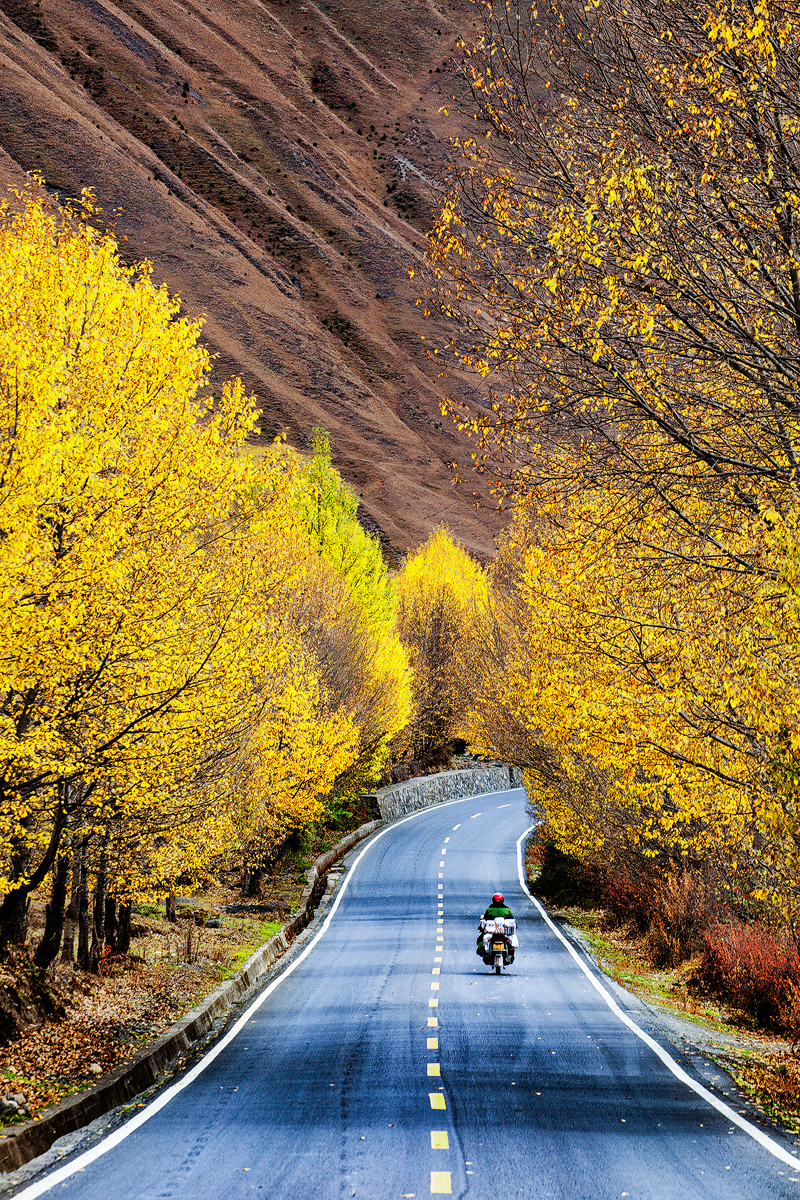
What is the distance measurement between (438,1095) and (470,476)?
131 m

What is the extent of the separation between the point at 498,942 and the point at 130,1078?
9.48 m

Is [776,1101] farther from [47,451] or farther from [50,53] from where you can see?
[50,53]

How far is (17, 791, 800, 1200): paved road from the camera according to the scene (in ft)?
23.1

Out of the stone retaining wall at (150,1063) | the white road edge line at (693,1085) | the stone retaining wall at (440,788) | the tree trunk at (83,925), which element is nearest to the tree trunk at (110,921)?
the tree trunk at (83,925)

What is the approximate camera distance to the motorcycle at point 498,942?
18281 millimetres

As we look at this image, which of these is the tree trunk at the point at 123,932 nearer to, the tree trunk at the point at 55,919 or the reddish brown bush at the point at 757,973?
the tree trunk at the point at 55,919

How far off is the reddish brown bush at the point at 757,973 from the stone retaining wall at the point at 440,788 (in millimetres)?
31129

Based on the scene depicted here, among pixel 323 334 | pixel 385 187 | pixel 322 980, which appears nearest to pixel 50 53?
pixel 323 334

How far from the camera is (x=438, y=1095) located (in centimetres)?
960

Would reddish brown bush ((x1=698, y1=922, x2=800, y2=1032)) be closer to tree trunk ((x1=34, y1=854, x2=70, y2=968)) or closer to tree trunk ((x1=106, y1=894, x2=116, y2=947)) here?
tree trunk ((x1=34, y1=854, x2=70, y2=968))

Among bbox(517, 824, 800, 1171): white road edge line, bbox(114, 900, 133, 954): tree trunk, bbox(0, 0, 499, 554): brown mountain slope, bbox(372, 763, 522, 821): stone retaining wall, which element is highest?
bbox(0, 0, 499, 554): brown mountain slope

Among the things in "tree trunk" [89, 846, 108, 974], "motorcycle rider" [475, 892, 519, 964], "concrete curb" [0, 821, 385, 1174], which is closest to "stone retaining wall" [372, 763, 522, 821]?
"concrete curb" [0, 821, 385, 1174]

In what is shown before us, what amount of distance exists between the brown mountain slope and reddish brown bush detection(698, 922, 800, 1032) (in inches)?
3086

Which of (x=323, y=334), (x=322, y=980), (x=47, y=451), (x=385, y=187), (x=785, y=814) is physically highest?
(x=385, y=187)
